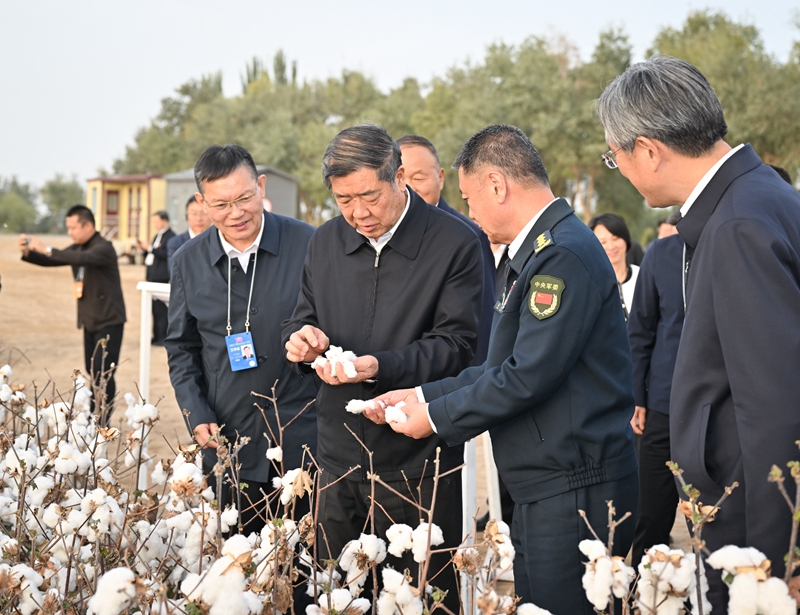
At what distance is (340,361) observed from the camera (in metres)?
2.67

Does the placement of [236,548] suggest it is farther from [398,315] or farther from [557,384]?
[398,315]

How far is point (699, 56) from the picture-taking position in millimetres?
29766

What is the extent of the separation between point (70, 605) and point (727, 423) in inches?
63.9

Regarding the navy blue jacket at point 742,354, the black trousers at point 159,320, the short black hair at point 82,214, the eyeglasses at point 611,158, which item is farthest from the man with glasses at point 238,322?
the black trousers at point 159,320

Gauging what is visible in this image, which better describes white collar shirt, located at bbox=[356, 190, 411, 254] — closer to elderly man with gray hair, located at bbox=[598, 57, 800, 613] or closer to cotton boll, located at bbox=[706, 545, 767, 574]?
elderly man with gray hair, located at bbox=[598, 57, 800, 613]

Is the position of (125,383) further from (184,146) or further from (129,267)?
(184,146)

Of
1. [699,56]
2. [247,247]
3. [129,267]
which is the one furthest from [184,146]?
[247,247]

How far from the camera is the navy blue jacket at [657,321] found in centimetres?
439

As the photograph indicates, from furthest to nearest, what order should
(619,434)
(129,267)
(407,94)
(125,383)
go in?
(407,94), (129,267), (125,383), (619,434)

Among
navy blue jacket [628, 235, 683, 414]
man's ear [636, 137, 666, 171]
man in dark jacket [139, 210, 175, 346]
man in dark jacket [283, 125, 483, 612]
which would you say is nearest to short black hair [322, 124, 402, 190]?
man in dark jacket [283, 125, 483, 612]

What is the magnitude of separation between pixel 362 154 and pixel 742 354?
5.01 feet

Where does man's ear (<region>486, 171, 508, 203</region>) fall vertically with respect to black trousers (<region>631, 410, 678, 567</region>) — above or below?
above

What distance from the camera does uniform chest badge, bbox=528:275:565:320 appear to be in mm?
2248

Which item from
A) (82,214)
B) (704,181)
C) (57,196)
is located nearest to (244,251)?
(704,181)
